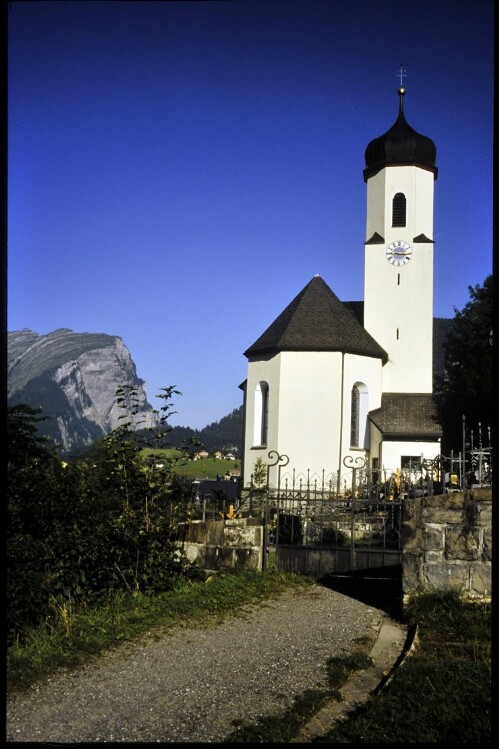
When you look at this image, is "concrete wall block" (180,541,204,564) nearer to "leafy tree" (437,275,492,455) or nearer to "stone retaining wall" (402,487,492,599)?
"stone retaining wall" (402,487,492,599)

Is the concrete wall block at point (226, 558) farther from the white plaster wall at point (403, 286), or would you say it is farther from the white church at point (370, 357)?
the white plaster wall at point (403, 286)

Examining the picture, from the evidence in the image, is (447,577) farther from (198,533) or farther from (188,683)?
(198,533)

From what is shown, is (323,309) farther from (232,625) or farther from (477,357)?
(232,625)

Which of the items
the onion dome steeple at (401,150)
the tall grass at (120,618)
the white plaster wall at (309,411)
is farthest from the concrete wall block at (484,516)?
the onion dome steeple at (401,150)

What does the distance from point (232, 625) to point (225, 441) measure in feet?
327

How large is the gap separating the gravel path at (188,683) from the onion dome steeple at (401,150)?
29551 millimetres

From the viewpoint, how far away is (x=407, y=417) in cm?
3291

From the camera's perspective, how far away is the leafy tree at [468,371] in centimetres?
3366

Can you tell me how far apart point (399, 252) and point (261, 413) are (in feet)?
31.0

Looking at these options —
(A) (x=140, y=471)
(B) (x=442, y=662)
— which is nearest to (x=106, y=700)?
(B) (x=442, y=662)

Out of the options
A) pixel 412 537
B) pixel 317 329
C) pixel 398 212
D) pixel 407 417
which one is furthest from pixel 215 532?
pixel 398 212

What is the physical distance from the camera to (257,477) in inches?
1172

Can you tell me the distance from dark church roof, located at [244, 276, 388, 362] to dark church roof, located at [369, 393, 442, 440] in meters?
2.00

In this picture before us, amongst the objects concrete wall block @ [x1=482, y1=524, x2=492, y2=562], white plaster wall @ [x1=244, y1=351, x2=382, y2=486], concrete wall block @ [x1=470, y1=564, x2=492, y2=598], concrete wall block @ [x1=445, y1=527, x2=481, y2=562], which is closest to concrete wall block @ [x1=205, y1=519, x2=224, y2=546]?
concrete wall block @ [x1=445, y1=527, x2=481, y2=562]
